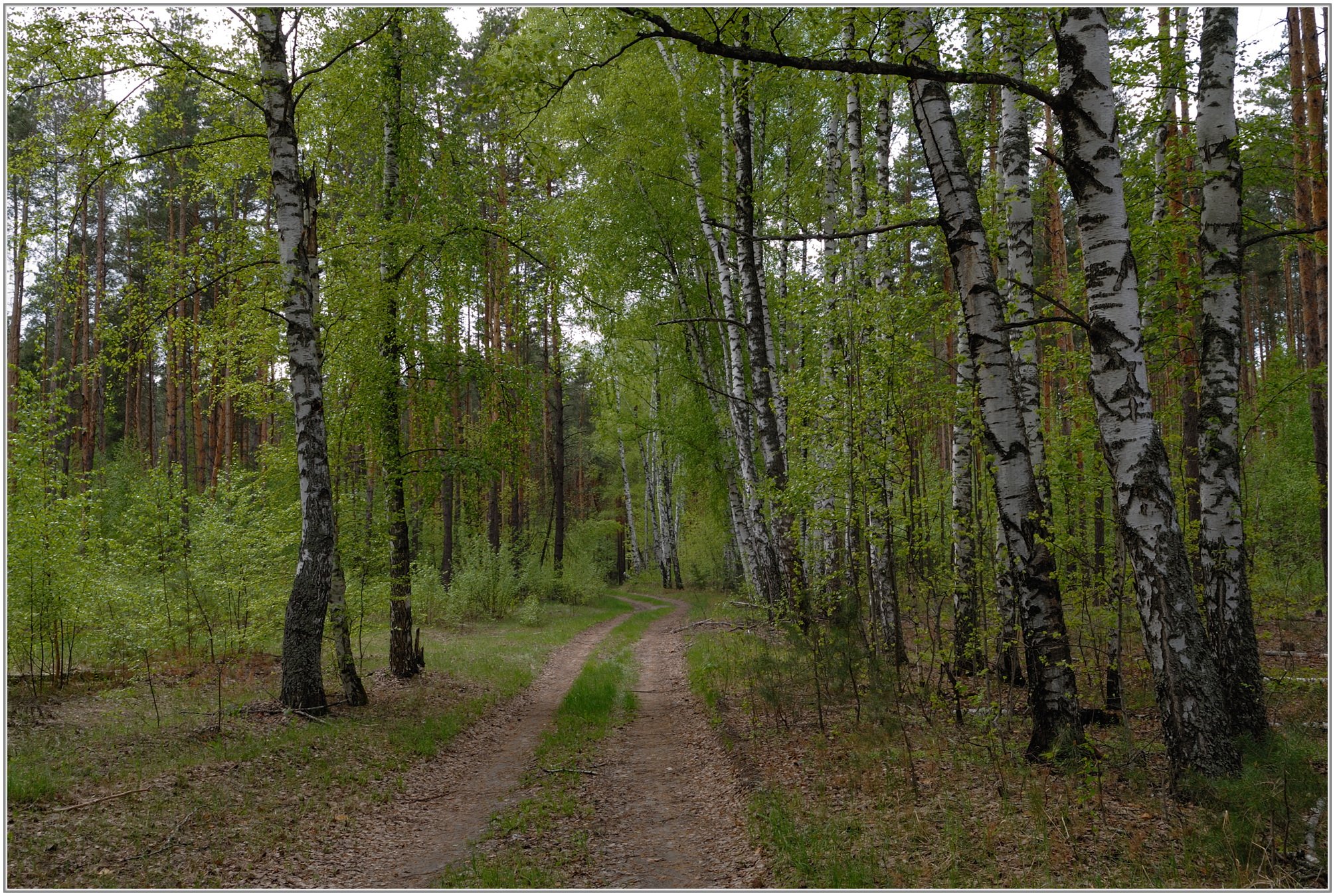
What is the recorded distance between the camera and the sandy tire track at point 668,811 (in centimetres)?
474

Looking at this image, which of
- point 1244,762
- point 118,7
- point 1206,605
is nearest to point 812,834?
point 1244,762

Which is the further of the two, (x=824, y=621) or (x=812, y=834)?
(x=824, y=621)

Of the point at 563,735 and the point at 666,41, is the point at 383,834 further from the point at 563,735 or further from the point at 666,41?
the point at 666,41

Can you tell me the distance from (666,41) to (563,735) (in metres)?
11.3

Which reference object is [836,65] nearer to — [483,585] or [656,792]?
[656,792]

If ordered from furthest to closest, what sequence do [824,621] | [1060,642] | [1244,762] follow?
[824,621], [1060,642], [1244,762]

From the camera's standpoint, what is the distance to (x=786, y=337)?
630 inches

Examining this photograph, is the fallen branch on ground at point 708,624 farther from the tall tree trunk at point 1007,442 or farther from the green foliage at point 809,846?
the tall tree trunk at point 1007,442

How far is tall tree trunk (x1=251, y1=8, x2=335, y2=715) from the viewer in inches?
318

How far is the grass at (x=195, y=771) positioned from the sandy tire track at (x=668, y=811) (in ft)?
6.86

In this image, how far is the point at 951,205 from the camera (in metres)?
5.34

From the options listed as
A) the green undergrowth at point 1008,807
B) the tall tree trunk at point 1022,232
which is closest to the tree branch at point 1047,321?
the tall tree trunk at point 1022,232

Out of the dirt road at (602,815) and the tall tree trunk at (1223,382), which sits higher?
the tall tree trunk at (1223,382)

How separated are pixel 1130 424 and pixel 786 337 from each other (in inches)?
461
